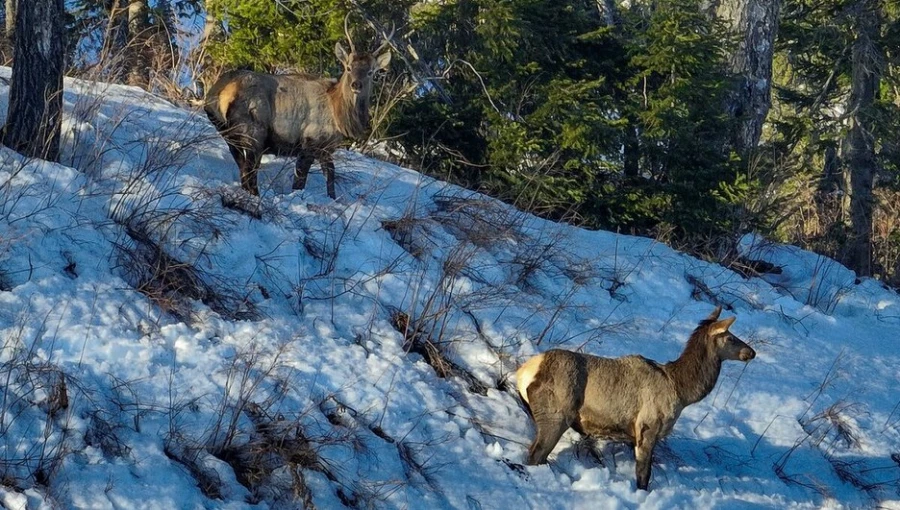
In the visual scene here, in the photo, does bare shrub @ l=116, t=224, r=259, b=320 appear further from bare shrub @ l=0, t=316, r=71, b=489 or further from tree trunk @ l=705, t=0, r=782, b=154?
tree trunk @ l=705, t=0, r=782, b=154

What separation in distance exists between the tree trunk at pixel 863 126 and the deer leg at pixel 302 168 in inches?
425

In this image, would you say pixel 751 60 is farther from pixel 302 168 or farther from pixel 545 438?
pixel 545 438

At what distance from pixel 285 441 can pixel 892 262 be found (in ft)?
49.6

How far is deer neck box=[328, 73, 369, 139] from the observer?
1045cm

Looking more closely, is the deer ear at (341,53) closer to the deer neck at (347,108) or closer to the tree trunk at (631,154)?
the deer neck at (347,108)

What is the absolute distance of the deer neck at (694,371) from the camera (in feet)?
24.8

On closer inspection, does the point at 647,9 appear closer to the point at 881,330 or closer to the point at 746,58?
the point at 746,58

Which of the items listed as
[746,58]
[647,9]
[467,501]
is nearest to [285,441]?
[467,501]

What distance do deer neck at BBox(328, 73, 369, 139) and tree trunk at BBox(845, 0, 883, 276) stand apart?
33.7 ft

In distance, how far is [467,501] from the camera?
21.0ft

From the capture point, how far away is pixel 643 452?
719 centimetres

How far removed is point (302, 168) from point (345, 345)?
3070 mm

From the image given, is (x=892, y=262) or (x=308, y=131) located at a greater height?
(x=308, y=131)

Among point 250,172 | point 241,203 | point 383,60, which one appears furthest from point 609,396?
point 383,60
